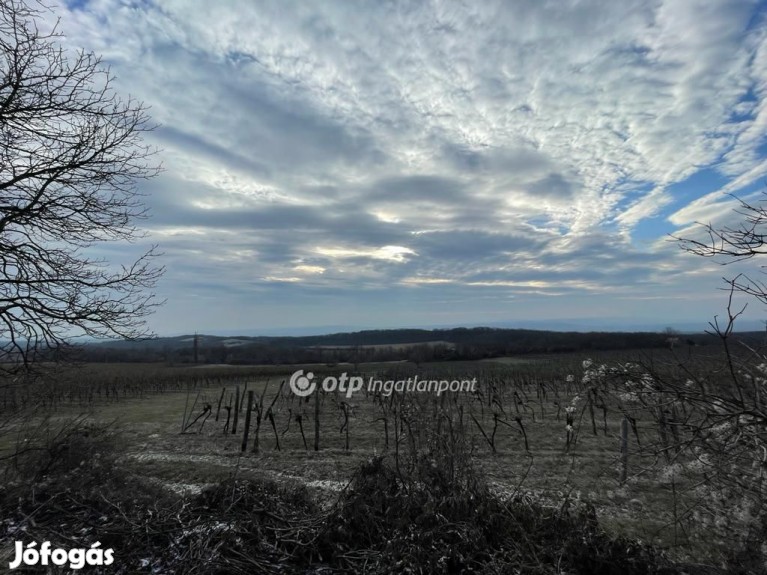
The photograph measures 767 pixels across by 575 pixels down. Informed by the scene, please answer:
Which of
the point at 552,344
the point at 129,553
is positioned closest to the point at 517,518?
the point at 129,553

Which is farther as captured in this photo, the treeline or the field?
the treeline

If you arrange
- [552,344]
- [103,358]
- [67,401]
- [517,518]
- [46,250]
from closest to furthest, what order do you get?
[517,518] < [46,250] < [67,401] < [552,344] < [103,358]

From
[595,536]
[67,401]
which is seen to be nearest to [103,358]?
[67,401]

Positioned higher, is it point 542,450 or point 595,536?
point 595,536

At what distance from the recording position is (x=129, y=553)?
14.4 feet

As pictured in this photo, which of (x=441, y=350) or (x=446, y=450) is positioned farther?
(x=441, y=350)

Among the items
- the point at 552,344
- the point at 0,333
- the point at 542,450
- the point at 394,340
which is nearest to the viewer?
the point at 0,333

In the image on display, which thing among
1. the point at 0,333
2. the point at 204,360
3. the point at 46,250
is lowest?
the point at 204,360

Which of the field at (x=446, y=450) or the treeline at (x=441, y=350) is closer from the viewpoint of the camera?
the field at (x=446, y=450)

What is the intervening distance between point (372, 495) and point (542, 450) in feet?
26.4

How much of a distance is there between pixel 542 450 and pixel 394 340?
92.4 metres

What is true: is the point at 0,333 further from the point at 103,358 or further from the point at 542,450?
the point at 103,358

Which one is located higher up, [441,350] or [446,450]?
[446,450]

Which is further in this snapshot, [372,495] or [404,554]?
[372,495]
